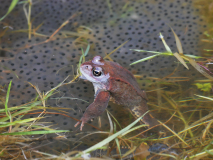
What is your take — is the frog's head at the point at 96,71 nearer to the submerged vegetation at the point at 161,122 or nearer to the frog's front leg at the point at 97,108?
the frog's front leg at the point at 97,108

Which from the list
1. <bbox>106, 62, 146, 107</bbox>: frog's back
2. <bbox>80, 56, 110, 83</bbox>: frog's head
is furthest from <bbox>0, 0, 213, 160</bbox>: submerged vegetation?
<bbox>80, 56, 110, 83</bbox>: frog's head

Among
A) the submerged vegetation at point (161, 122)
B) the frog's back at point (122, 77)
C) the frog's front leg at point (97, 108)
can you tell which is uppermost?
the frog's back at point (122, 77)

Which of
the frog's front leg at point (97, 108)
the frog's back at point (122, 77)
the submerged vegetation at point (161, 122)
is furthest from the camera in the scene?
the frog's back at point (122, 77)

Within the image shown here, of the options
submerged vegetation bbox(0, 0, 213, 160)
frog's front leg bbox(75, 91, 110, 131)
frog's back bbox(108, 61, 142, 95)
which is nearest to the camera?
submerged vegetation bbox(0, 0, 213, 160)

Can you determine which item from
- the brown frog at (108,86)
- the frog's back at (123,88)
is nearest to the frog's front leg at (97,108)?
the brown frog at (108,86)

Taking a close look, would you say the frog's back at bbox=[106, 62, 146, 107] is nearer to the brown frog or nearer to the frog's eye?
the brown frog

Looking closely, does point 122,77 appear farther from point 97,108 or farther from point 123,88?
point 97,108
